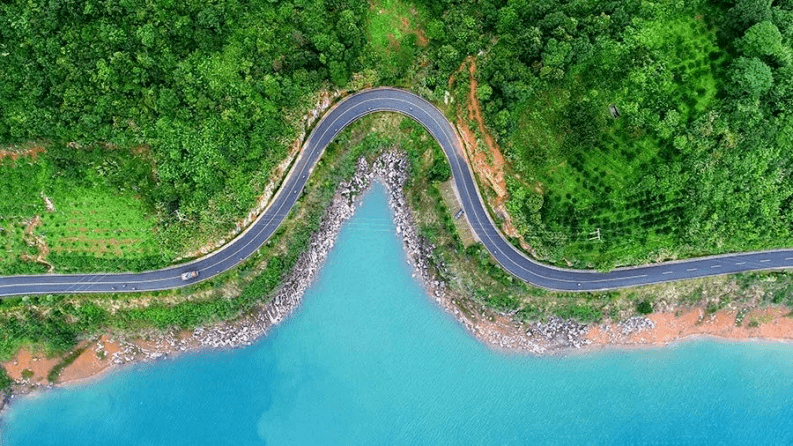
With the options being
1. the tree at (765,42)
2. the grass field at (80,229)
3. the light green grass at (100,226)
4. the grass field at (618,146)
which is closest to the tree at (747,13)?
the tree at (765,42)

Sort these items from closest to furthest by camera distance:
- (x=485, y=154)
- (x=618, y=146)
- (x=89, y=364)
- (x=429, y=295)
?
(x=618, y=146) → (x=485, y=154) → (x=89, y=364) → (x=429, y=295)

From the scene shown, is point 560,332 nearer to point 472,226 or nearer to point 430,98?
point 472,226

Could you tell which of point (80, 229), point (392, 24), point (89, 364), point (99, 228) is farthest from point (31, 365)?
point (392, 24)

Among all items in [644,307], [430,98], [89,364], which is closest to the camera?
[430,98]

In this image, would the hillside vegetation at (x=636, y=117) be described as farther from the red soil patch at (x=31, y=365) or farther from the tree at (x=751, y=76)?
the red soil patch at (x=31, y=365)

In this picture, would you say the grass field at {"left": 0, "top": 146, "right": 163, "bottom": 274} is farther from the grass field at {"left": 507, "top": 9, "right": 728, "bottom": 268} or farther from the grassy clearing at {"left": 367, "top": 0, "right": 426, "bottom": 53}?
the grass field at {"left": 507, "top": 9, "right": 728, "bottom": 268}

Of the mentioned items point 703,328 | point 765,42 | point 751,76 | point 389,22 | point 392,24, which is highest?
point 389,22

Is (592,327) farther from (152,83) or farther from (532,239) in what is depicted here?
(152,83)
